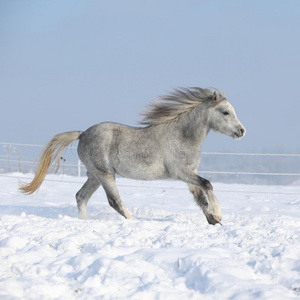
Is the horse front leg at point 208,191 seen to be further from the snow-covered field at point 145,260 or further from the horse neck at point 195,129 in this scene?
the snow-covered field at point 145,260

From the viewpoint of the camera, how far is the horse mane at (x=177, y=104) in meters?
6.41

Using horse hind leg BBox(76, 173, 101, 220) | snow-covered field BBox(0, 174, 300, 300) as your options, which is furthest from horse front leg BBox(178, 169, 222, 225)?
horse hind leg BBox(76, 173, 101, 220)

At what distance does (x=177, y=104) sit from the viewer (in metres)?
6.55

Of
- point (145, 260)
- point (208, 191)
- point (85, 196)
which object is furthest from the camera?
point (85, 196)

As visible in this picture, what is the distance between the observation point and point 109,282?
347cm

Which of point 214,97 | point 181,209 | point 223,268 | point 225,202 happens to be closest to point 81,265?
point 223,268

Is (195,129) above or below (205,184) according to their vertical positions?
above

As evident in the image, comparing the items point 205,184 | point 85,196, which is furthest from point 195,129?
point 85,196

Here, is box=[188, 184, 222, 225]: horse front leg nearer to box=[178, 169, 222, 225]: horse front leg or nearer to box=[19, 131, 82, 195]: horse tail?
box=[178, 169, 222, 225]: horse front leg

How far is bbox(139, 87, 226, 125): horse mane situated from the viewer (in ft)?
21.0

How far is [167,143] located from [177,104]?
2.40 ft

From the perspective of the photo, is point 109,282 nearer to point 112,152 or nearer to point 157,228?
point 157,228

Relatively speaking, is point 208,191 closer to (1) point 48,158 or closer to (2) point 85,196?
(2) point 85,196

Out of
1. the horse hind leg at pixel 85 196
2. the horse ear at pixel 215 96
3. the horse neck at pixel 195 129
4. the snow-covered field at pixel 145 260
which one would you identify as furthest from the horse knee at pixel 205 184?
the horse hind leg at pixel 85 196
